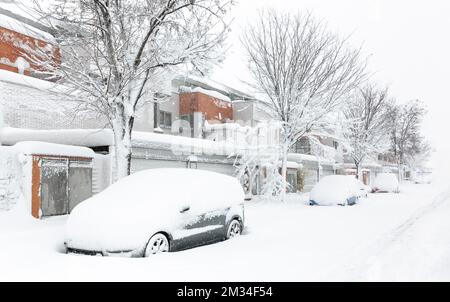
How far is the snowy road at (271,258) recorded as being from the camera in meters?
5.59

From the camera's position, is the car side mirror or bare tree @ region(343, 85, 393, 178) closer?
the car side mirror

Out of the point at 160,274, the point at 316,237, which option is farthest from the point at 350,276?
the point at 316,237

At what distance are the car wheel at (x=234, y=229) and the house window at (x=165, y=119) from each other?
18.7 m

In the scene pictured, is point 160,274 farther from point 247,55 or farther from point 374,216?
point 247,55

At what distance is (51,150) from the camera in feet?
40.0

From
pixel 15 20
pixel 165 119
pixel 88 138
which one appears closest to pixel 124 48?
pixel 88 138

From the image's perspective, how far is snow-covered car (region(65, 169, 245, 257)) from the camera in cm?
663

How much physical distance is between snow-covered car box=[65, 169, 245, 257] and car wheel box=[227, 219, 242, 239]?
22 mm

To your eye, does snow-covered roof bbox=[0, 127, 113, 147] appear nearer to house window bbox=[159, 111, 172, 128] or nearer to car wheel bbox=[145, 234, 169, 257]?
car wheel bbox=[145, 234, 169, 257]

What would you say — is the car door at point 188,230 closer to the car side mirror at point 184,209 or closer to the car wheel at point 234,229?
the car side mirror at point 184,209

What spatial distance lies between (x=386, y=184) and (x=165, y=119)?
640 inches

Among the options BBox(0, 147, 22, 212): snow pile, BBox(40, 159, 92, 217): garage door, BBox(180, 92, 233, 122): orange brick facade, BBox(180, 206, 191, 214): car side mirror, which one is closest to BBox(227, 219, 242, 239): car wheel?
BBox(180, 206, 191, 214): car side mirror

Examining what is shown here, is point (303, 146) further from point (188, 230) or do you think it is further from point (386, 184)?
point (188, 230)

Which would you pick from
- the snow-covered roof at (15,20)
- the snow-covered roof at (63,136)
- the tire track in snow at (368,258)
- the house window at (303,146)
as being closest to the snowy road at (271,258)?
the tire track in snow at (368,258)
